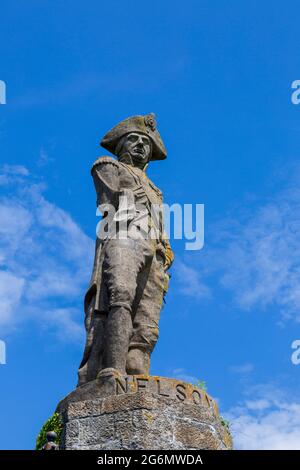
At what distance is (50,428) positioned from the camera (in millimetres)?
12180

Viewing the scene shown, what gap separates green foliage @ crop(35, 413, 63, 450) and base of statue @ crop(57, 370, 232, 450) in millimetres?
98

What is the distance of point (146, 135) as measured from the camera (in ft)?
49.6

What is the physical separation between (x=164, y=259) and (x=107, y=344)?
2054mm

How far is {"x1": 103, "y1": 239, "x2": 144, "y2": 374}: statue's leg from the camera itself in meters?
12.7

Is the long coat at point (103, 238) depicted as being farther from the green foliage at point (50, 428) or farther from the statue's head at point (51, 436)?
the statue's head at point (51, 436)

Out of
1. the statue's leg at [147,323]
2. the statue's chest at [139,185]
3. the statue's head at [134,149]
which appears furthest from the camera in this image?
the statue's head at [134,149]

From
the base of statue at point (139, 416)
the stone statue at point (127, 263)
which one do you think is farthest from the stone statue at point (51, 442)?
the stone statue at point (127, 263)

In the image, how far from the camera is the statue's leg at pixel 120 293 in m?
12.7

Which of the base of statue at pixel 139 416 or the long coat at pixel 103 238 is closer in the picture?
the base of statue at pixel 139 416

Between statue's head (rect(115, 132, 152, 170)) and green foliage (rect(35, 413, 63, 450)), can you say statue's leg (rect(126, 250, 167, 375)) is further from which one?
statue's head (rect(115, 132, 152, 170))

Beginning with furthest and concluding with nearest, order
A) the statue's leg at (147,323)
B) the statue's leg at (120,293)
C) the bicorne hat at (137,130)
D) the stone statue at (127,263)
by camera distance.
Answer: the bicorne hat at (137,130), the statue's leg at (147,323), the stone statue at (127,263), the statue's leg at (120,293)

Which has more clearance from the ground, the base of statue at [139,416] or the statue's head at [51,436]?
the base of statue at [139,416]

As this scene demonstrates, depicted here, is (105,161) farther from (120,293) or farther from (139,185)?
(120,293)
